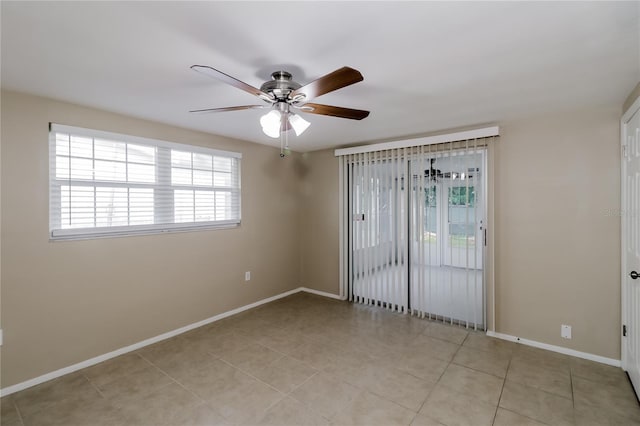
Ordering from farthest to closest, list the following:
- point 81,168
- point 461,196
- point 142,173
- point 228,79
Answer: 1. point 461,196
2. point 142,173
3. point 81,168
4. point 228,79

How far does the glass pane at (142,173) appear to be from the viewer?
9.74ft

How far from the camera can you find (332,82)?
5.04ft

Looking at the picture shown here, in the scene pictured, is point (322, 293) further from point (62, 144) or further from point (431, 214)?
point (62, 144)

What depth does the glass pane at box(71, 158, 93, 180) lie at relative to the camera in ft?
8.55

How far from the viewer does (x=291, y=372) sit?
8.36 feet

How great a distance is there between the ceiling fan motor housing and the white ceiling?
A: 0.17ft

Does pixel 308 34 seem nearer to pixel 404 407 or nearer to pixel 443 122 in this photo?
pixel 443 122

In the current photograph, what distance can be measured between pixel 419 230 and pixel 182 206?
113 inches

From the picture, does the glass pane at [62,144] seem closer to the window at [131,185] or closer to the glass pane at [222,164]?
the window at [131,185]

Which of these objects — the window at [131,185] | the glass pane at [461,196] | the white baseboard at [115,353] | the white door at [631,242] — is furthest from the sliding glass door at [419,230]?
the window at [131,185]

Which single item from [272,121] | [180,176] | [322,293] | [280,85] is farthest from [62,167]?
[322,293]

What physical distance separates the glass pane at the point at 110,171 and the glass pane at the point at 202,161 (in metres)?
0.77

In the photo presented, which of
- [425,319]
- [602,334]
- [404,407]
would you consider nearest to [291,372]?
[404,407]

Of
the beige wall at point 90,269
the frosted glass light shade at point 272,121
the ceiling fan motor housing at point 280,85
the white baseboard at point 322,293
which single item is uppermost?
the ceiling fan motor housing at point 280,85
